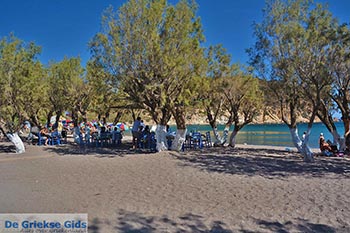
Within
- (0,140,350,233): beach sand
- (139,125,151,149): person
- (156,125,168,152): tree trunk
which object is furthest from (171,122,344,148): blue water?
(0,140,350,233): beach sand

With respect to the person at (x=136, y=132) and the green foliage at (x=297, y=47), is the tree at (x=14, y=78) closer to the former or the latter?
the person at (x=136, y=132)

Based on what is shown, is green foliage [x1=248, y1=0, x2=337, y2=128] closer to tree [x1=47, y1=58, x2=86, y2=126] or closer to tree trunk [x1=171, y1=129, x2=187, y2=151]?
tree trunk [x1=171, y1=129, x2=187, y2=151]

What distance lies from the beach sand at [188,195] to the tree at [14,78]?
4.83m

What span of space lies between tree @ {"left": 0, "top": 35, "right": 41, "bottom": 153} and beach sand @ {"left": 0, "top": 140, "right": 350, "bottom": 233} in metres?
4.83

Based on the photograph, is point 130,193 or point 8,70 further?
point 8,70

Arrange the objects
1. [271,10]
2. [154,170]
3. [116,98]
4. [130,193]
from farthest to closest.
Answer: [116,98] → [271,10] → [154,170] → [130,193]

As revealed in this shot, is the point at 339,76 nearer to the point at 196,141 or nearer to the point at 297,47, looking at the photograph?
the point at 297,47

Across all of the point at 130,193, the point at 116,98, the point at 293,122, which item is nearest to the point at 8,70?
the point at 116,98

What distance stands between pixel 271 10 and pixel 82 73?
14.1 meters

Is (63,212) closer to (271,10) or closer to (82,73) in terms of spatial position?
(271,10)

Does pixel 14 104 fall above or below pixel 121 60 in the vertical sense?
below

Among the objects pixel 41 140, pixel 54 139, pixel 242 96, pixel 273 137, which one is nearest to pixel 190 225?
pixel 242 96

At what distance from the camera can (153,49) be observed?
13.0 metres

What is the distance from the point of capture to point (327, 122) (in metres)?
15.3
